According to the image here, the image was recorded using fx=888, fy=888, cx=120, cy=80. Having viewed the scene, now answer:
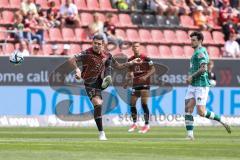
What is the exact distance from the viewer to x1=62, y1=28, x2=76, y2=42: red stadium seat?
30.1 meters

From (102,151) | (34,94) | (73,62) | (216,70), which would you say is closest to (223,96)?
(216,70)

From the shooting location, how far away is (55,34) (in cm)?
2994

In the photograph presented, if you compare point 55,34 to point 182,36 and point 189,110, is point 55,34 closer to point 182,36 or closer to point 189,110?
point 182,36

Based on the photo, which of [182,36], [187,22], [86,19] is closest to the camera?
[86,19]

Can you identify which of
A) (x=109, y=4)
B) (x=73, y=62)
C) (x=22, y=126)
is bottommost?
(x=22, y=126)

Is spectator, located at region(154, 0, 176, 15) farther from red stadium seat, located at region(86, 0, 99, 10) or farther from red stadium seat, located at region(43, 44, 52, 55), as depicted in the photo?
red stadium seat, located at region(43, 44, 52, 55)

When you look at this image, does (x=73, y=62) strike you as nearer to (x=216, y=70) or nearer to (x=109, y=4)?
(x=216, y=70)

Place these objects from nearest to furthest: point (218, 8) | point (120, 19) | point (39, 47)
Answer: point (39, 47) → point (120, 19) → point (218, 8)

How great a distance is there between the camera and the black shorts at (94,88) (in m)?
18.7

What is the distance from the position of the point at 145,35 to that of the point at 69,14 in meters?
3.40

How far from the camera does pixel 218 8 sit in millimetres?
35188

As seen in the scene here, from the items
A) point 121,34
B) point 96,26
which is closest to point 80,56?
point 96,26

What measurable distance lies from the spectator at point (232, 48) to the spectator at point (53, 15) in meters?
6.37

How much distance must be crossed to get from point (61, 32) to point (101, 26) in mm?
1373
